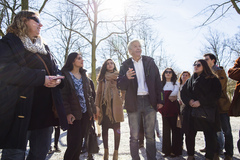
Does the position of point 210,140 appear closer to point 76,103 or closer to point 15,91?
point 76,103

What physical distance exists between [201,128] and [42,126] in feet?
10.0

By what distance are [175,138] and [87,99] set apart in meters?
2.42

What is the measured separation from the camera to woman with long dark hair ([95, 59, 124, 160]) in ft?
14.3

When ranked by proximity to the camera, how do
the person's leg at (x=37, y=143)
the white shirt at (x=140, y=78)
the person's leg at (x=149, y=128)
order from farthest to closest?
the white shirt at (x=140, y=78) < the person's leg at (x=149, y=128) < the person's leg at (x=37, y=143)

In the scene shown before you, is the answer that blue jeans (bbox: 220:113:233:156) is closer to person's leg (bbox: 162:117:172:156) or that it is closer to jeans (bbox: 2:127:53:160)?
person's leg (bbox: 162:117:172:156)

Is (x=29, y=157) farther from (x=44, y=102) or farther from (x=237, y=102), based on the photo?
(x=237, y=102)

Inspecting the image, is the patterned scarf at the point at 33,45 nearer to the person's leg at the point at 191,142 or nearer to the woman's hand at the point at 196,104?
the woman's hand at the point at 196,104

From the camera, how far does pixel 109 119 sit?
4.43m

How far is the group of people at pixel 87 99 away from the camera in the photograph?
1942 mm

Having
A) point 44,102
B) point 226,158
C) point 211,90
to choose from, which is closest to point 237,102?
point 211,90

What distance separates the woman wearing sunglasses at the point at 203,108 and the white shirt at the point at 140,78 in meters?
1.09

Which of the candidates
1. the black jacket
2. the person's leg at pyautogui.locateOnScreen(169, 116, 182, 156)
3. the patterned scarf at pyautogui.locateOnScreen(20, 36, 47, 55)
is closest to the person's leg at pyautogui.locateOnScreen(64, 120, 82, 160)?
the black jacket

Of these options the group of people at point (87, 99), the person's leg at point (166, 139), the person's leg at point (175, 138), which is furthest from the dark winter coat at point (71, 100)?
the person's leg at point (175, 138)

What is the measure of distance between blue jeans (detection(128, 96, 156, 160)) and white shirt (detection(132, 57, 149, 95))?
4.5 inches
